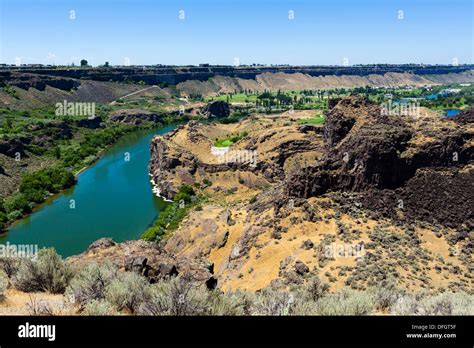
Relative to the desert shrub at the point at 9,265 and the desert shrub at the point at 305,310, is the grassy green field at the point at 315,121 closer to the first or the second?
the desert shrub at the point at 9,265

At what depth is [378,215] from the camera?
31859 mm

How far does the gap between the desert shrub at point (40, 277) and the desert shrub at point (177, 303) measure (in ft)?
17.0

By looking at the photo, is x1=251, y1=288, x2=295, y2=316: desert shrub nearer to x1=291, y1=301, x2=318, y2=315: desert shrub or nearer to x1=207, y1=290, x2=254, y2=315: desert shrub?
x1=291, y1=301, x2=318, y2=315: desert shrub

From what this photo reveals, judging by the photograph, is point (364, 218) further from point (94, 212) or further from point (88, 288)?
point (94, 212)

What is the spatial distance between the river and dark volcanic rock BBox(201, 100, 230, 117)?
75782 millimetres

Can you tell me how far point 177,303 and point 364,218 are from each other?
76.3 feet

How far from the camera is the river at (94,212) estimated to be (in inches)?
2018

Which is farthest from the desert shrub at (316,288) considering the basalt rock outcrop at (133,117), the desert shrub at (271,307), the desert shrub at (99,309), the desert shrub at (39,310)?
the basalt rock outcrop at (133,117)

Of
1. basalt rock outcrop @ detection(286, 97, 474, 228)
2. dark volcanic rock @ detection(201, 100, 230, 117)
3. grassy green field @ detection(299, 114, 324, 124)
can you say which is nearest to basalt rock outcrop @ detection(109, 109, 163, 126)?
dark volcanic rock @ detection(201, 100, 230, 117)

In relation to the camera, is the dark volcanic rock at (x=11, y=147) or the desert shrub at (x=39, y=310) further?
the dark volcanic rock at (x=11, y=147)
